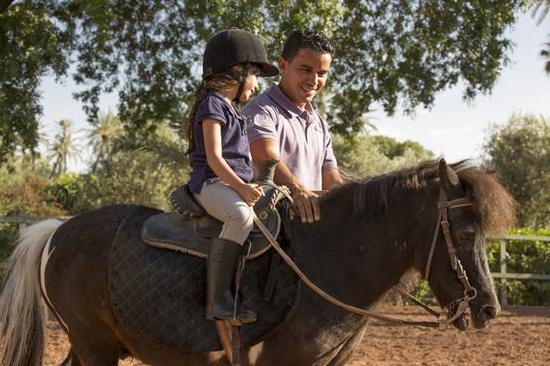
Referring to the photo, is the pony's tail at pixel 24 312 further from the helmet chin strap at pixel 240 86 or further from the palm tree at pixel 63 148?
the palm tree at pixel 63 148

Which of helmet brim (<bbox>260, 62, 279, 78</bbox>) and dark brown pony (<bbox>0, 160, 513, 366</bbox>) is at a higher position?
helmet brim (<bbox>260, 62, 279, 78</bbox>)

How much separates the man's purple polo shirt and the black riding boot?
0.75 m

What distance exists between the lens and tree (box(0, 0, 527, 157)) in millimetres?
13602

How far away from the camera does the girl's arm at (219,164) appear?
3467 millimetres

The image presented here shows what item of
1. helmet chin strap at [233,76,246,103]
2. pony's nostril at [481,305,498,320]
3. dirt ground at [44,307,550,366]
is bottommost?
dirt ground at [44,307,550,366]

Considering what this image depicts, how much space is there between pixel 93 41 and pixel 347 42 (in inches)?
214

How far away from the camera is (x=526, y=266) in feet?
49.8

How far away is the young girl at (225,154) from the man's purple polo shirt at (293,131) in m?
0.20

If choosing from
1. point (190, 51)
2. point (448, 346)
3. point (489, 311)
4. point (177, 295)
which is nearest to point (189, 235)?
point (177, 295)

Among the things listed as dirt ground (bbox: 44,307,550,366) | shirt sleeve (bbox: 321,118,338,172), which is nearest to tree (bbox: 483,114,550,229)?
dirt ground (bbox: 44,307,550,366)

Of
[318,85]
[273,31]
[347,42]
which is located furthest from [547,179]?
[318,85]

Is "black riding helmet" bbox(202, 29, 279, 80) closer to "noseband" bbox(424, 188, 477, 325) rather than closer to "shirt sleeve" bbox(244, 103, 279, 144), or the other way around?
"shirt sleeve" bbox(244, 103, 279, 144)

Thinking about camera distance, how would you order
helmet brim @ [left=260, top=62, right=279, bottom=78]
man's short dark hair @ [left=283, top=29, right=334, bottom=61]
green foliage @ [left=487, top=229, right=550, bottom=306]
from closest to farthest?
1. helmet brim @ [left=260, top=62, right=279, bottom=78]
2. man's short dark hair @ [left=283, top=29, right=334, bottom=61]
3. green foliage @ [left=487, top=229, right=550, bottom=306]

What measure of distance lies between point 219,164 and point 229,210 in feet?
0.81
